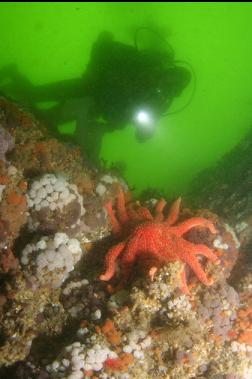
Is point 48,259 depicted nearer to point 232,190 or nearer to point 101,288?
point 101,288

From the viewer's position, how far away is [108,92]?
314 inches

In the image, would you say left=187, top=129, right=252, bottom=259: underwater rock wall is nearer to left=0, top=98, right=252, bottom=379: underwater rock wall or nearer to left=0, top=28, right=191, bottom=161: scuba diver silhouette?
left=0, top=98, right=252, bottom=379: underwater rock wall

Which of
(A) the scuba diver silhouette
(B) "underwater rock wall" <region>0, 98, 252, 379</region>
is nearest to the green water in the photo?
Result: (A) the scuba diver silhouette

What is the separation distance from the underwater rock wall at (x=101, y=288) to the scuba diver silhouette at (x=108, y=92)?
304 centimetres

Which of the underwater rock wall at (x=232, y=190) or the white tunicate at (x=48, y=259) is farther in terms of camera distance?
the underwater rock wall at (x=232, y=190)

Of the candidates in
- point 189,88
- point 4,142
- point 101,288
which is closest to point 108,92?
point 189,88

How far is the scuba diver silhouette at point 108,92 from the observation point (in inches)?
312

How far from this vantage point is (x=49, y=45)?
8750 millimetres

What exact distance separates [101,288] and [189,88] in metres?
6.35

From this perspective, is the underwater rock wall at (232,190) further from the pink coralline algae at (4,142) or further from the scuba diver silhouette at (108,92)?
the pink coralline algae at (4,142)

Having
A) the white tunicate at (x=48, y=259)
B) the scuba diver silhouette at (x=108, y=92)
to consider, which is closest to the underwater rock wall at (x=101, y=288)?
the white tunicate at (x=48, y=259)

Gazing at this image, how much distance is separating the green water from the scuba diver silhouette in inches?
20.9

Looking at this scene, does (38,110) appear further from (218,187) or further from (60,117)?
(218,187)

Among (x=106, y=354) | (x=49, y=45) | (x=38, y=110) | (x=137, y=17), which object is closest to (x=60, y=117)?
(x=38, y=110)
